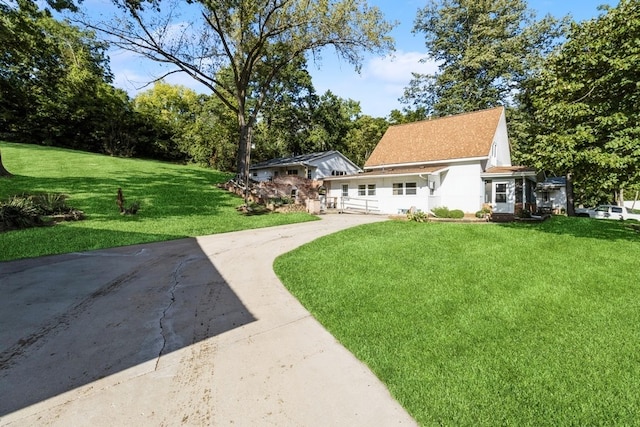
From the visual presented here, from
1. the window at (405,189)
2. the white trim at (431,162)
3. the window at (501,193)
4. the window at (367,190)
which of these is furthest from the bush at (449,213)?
the window at (367,190)

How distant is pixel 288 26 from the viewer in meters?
19.2

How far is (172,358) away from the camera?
3.32 m

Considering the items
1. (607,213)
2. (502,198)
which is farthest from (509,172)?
(607,213)

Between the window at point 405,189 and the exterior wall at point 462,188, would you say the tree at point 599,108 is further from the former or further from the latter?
the window at point 405,189

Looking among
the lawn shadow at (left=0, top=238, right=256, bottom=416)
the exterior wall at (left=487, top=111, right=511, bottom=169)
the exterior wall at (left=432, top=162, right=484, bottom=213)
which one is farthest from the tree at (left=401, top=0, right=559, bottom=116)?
the lawn shadow at (left=0, top=238, right=256, bottom=416)

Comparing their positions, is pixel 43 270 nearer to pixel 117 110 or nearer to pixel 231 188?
pixel 231 188

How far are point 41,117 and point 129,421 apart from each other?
4675 cm

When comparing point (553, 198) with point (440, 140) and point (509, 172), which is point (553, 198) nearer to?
point (509, 172)

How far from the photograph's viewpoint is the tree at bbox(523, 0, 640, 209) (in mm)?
8305

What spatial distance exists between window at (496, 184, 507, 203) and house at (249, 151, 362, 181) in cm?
1301

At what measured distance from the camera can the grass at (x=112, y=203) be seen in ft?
30.7

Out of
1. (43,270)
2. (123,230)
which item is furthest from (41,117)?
(43,270)

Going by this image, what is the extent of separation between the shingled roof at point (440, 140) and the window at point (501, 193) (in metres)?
2.30

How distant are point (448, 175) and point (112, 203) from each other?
19.9m
